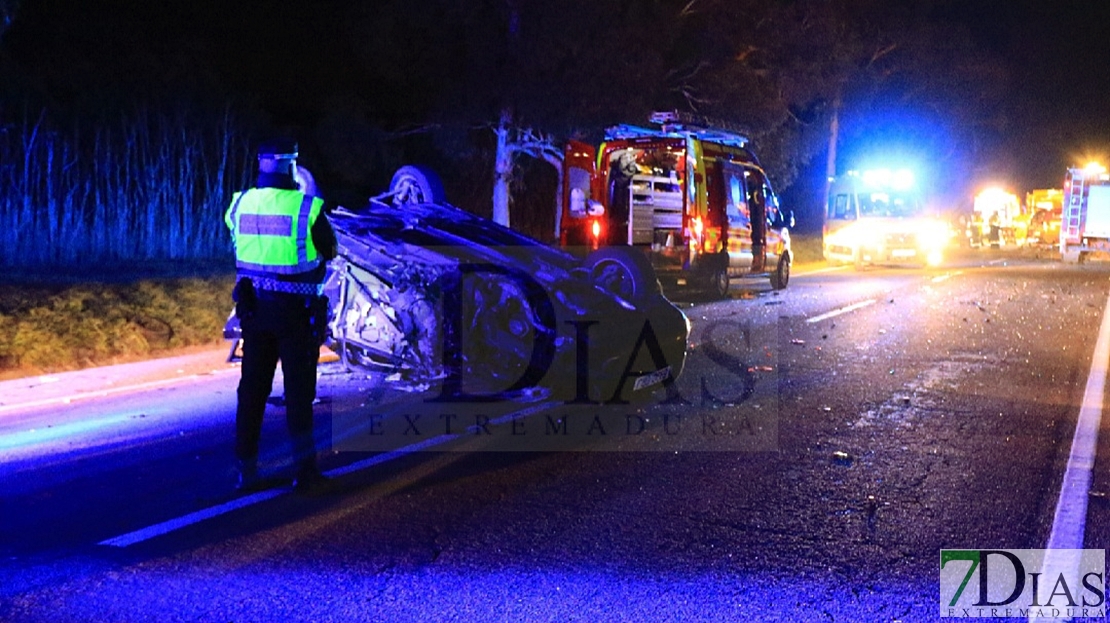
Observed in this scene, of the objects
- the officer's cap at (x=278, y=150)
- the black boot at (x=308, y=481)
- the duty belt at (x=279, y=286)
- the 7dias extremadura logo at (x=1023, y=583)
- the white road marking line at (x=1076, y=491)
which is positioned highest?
the officer's cap at (x=278, y=150)

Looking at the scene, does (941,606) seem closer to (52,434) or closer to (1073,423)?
(1073,423)

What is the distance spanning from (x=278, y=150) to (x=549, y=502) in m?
2.32

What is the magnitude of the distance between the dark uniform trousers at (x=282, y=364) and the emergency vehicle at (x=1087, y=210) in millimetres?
29219

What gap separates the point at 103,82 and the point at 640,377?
17.3 m

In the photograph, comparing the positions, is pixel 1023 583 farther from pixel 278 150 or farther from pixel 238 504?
pixel 278 150

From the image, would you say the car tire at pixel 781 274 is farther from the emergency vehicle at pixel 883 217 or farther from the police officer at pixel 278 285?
the police officer at pixel 278 285

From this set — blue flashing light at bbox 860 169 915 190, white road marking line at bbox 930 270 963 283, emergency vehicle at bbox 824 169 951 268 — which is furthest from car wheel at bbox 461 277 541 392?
blue flashing light at bbox 860 169 915 190

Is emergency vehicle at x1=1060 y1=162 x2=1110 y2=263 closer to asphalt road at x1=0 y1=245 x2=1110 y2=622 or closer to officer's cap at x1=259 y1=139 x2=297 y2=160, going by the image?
asphalt road at x1=0 y1=245 x2=1110 y2=622

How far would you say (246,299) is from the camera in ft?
17.0

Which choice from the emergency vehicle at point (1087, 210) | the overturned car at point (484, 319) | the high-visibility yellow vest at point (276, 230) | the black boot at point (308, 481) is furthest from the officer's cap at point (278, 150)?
the emergency vehicle at point (1087, 210)

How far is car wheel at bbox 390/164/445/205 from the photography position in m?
9.38

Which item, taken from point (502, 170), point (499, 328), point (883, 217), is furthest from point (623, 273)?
point (883, 217)

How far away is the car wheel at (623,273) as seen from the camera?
8633mm

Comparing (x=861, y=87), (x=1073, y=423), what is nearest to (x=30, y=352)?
(x=1073, y=423)
